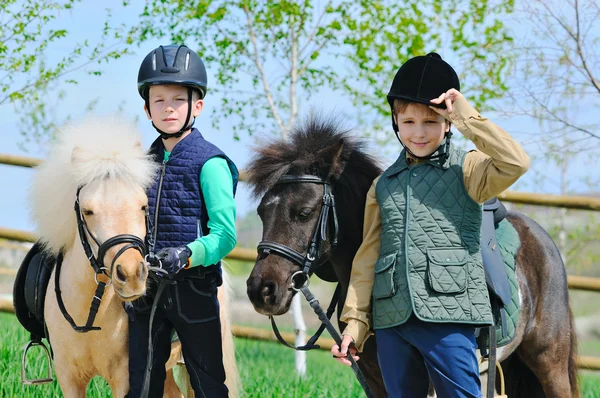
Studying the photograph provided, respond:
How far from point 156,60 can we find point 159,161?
445 millimetres

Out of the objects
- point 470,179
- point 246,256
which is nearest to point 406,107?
point 470,179

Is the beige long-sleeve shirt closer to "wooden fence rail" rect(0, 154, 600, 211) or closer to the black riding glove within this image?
the black riding glove

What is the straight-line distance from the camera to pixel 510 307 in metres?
3.66

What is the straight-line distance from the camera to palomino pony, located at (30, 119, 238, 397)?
2.89 m

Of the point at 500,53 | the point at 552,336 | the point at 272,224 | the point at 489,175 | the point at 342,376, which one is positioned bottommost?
the point at 342,376

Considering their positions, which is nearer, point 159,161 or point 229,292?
point 159,161

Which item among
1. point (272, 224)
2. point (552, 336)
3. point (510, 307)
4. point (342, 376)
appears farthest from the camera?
point (342, 376)

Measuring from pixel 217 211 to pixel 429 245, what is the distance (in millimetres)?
896

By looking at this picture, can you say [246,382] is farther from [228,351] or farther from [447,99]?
[447,99]

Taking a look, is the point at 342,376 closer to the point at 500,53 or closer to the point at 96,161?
the point at 500,53

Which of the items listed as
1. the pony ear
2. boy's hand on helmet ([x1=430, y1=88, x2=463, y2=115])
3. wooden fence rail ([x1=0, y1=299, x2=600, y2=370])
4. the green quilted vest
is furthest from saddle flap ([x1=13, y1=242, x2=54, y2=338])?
wooden fence rail ([x1=0, y1=299, x2=600, y2=370])

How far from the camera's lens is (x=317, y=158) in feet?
11.0

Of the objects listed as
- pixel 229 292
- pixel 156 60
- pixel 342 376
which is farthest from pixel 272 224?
pixel 342 376

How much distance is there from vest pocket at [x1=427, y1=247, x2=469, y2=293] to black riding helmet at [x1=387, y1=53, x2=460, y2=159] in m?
0.40
